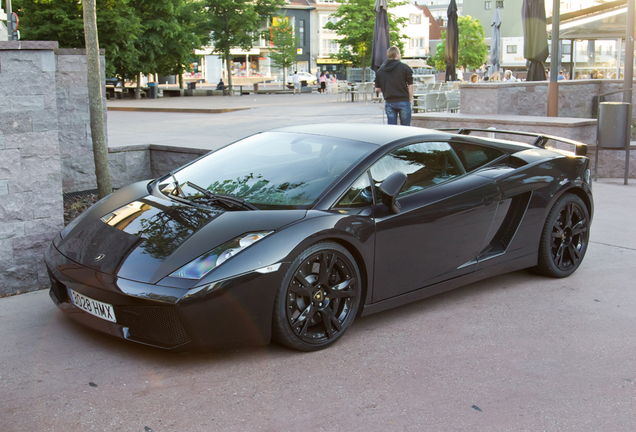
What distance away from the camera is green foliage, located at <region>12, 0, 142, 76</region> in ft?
99.4

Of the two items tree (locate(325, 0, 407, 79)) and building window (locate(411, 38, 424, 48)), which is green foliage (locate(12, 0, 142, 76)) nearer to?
tree (locate(325, 0, 407, 79))

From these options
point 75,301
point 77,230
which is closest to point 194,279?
point 75,301

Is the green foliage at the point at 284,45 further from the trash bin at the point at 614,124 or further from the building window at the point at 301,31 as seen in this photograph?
the trash bin at the point at 614,124

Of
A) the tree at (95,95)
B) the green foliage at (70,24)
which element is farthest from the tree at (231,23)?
the tree at (95,95)

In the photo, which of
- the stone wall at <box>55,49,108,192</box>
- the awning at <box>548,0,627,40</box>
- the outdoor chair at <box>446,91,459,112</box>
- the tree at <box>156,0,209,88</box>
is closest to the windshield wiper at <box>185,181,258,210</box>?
the stone wall at <box>55,49,108,192</box>

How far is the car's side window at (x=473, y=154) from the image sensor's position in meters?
4.84

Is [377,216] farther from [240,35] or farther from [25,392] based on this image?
[240,35]

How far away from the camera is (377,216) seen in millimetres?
4105

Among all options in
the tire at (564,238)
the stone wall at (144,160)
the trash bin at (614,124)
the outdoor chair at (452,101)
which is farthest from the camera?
the outdoor chair at (452,101)

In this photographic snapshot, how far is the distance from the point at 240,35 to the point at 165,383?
3918 centimetres

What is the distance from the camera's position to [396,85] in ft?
37.0

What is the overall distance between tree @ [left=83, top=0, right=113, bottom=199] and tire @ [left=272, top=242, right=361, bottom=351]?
3.57 m

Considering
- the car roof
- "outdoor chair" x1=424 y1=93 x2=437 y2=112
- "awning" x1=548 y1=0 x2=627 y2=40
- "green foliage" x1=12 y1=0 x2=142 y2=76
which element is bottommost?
the car roof

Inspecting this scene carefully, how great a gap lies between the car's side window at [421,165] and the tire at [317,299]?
656 millimetres
